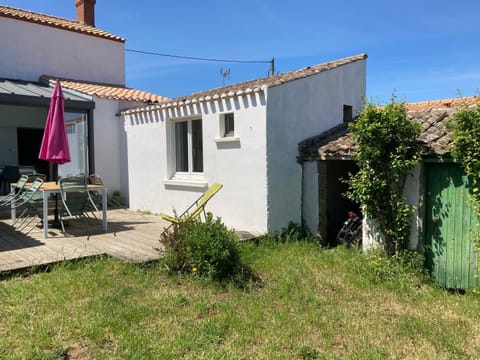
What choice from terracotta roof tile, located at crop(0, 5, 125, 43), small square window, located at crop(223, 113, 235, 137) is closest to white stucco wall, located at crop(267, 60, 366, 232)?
small square window, located at crop(223, 113, 235, 137)

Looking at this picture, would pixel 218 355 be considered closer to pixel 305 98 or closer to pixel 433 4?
pixel 305 98

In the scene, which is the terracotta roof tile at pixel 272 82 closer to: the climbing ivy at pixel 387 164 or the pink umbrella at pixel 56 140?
the climbing ivy at pixel 387 164

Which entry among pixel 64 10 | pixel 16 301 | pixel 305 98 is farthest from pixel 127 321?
pixel 64 10

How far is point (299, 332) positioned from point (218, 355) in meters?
1.07

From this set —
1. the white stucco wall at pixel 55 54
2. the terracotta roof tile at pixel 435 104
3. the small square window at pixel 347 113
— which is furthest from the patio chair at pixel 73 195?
the terracotta roof tile at pixel 435 104

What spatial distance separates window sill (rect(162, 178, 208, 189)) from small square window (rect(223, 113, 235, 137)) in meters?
1.40

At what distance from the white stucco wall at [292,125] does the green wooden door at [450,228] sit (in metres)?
3.13

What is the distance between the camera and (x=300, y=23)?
1417 centimetres

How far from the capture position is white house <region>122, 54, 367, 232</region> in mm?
8664

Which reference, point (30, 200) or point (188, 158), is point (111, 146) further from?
point (30, 200)

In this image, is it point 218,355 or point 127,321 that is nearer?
point 218,355

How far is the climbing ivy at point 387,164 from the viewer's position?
673 centimetres

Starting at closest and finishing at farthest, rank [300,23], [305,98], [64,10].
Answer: [305,98] < [300,23] < [64,10]

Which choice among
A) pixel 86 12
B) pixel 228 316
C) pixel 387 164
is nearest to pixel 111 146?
pixel 86 12
